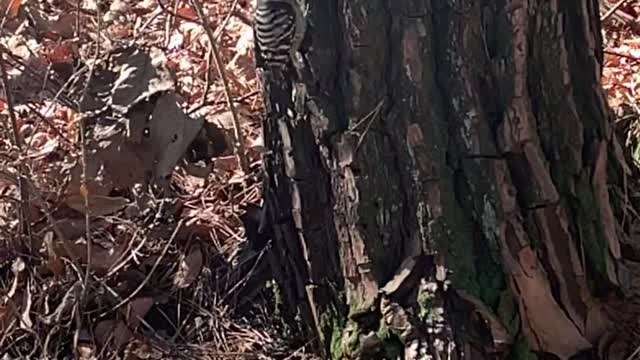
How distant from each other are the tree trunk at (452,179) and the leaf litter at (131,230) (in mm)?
299

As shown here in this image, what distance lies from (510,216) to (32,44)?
1968 mm

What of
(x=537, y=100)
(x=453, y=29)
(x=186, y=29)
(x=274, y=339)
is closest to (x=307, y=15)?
(x=453, y=29)

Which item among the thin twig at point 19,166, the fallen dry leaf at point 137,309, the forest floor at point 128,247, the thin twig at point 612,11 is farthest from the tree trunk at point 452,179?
the thin twig at point 612,11

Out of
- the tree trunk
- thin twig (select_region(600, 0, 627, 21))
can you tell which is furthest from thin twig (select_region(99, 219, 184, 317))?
thin twig (select_region(600, 0, 627, 21))

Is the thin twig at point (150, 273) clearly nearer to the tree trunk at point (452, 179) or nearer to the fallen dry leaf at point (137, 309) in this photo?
the fallen dry leaf at point (137, 309)

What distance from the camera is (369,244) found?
6.84 feet

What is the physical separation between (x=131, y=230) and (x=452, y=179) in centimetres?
86

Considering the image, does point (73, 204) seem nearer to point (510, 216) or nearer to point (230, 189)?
point (230, 189)

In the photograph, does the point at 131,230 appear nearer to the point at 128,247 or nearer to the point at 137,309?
the point at 128,247

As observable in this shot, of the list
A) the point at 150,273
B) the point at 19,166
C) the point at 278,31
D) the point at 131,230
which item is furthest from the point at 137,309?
the point at 278,31

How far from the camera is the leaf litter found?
2.42m

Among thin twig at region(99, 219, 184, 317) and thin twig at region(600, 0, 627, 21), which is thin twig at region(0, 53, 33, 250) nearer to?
thin twig at region(99, 219, 184, 317)

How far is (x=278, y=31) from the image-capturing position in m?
1.99

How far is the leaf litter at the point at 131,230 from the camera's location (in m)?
2.42
